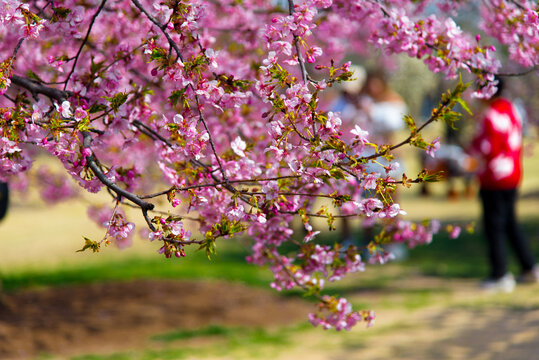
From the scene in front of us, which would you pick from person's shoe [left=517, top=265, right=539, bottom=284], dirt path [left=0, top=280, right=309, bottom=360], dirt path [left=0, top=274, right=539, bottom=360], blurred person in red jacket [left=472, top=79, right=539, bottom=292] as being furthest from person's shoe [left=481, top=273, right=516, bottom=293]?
dirt path [left=0, top=280, right=309, bottom=360]

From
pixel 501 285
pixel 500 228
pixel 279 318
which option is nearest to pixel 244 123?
pixel 279 318

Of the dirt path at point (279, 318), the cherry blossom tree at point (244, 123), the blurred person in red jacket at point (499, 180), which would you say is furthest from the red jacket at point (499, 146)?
the cherry blossom tree at point (244, 123)

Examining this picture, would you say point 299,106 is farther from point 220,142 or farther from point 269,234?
point 220,142

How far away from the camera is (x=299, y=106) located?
273 centimetres

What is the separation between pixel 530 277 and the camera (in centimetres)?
773

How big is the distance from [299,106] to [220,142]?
237cm

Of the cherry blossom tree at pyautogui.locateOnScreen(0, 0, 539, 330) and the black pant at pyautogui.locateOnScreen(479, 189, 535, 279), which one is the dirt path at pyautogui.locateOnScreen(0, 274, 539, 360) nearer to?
the black pant at pyautogui.locateOnScreen(479, 189, 535, 279)

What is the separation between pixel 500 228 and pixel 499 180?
521 mm

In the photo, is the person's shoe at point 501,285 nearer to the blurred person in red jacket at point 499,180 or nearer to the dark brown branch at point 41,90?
the blurred person in red jacket at point 499,180

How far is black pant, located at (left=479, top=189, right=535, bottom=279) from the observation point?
747 cm

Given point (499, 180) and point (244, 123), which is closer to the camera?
point (244, 123)

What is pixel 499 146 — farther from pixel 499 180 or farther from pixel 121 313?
pixel 121 313

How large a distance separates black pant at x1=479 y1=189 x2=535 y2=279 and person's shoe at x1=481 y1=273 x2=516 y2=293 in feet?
0.17

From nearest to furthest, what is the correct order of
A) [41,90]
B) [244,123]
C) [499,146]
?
[41,90]
[244,123]
[499,146]
